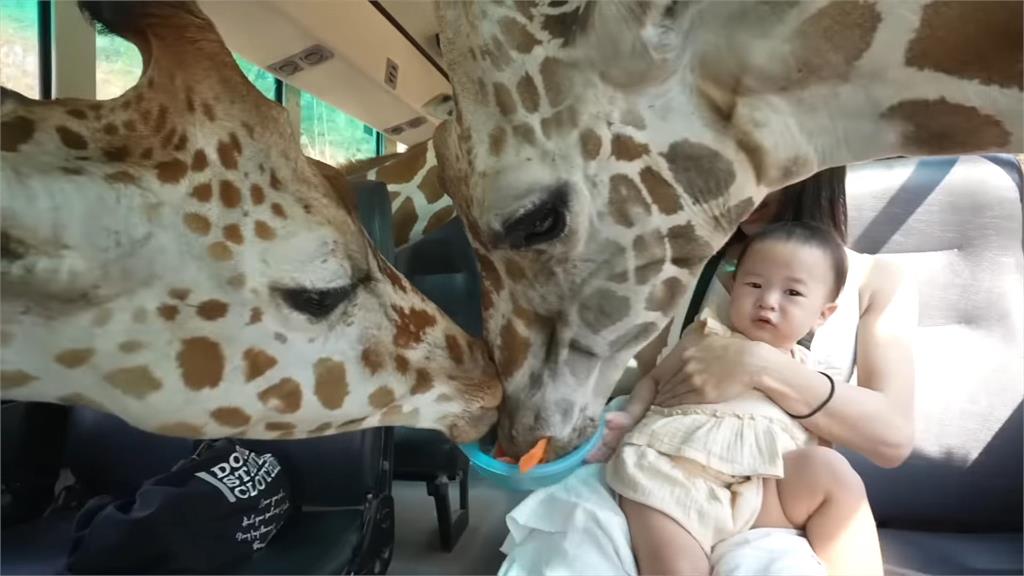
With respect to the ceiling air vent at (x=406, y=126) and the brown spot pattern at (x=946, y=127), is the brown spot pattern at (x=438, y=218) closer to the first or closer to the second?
the brown spot pattern at (x=946, y=127)

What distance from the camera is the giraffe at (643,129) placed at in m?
0.48

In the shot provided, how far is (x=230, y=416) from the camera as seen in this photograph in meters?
0.47

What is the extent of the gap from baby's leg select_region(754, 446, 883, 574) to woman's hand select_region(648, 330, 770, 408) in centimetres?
7

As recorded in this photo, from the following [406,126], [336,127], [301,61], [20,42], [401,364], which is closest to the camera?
[401,364]

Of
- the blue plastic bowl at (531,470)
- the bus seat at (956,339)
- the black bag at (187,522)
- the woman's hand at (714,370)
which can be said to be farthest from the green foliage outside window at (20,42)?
the bus seat at (956,339)

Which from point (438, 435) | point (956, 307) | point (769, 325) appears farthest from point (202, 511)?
point (956, 307)

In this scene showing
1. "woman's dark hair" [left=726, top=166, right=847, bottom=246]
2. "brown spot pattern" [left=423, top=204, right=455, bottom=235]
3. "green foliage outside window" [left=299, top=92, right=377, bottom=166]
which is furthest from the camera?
"green foliage outside window" [left=299, top=92, right=377, bottom=166]

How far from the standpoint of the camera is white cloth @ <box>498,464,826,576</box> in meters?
0.58

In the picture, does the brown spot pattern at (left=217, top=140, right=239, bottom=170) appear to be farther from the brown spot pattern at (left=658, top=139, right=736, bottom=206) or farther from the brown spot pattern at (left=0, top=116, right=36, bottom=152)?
the brown spot pattern at (left=658, top=139, right=736, bottom=206)

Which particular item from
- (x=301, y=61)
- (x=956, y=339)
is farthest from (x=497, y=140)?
(x=301, y=61)

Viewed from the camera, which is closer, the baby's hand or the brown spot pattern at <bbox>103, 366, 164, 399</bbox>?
the brown spot pattern at <bbox>103, 366, 164, 399</bbox>

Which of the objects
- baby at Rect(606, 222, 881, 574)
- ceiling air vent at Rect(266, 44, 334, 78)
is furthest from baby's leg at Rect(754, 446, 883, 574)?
ceiling air vent at Rect(266, 44, 334, 78)

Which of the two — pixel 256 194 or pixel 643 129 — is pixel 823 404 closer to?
pixel 643 129

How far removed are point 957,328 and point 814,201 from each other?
0.39 meters
